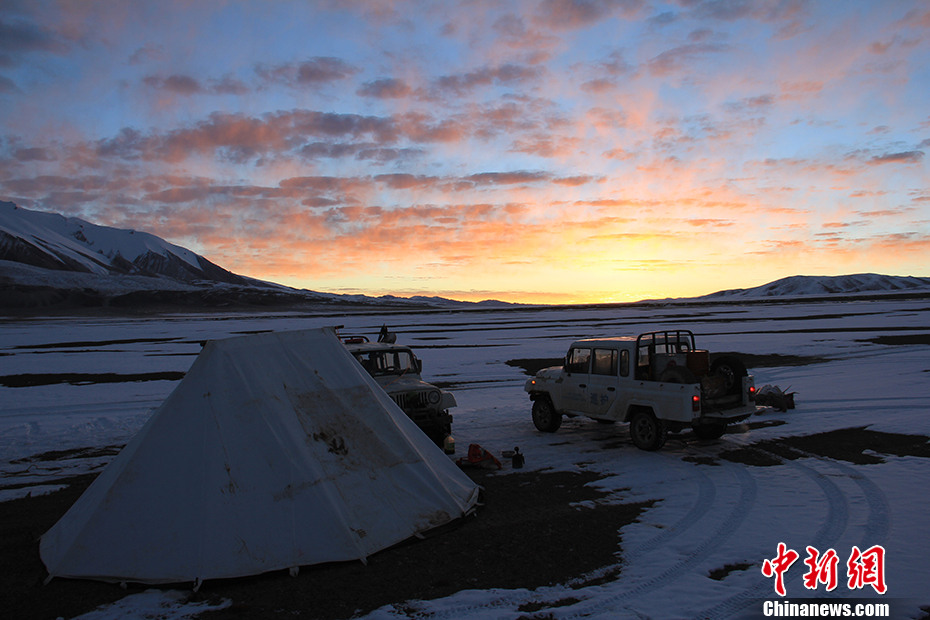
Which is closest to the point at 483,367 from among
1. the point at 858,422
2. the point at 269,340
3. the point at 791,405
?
the point at 791,405

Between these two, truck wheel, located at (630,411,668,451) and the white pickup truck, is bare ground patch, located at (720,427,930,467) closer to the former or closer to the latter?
the white pickup truck

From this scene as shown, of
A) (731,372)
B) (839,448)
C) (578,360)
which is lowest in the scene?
(839,448)

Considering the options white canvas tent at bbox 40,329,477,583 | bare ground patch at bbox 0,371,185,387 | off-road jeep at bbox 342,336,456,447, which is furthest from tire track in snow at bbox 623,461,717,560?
bare ground patch at bbox 0,371,185,387

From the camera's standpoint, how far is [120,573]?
6.13 metres

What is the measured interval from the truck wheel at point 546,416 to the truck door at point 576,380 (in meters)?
0.37

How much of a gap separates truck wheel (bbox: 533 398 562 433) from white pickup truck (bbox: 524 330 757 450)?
0.9 inches

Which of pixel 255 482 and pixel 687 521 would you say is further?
pixel 687 521

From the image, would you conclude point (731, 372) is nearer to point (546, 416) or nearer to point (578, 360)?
point (578, 360)

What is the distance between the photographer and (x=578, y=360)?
13141 mm

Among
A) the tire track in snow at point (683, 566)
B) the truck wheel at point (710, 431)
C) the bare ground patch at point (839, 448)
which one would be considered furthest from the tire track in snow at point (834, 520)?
the truck wheel at point (710, 431)

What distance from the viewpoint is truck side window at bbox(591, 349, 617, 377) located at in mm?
12242

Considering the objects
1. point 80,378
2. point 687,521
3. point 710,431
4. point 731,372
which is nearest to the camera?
point 687,521

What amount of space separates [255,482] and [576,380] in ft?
26.4

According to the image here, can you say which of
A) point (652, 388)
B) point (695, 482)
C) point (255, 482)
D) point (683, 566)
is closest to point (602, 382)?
point (652, 388)
